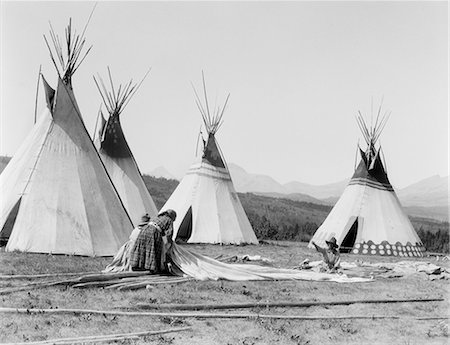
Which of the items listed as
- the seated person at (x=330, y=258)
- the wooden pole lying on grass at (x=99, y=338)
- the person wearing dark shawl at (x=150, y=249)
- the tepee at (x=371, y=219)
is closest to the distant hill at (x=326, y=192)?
the tepee at (x=371, y=219)

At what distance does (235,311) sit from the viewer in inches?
187

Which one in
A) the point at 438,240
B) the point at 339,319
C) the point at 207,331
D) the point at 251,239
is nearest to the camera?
the point at 207,331

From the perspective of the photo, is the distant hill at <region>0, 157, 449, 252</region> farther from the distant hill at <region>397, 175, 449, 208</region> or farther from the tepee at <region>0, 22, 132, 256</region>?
the distant hill at <region>397, 175, 449, 208</region>

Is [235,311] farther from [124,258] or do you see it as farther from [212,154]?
[212,154]

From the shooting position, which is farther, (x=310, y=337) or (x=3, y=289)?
(x=3, y=289)

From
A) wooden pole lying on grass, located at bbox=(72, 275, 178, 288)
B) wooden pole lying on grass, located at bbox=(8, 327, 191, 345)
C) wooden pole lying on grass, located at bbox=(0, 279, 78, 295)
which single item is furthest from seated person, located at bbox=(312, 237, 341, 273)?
wooden pole lying on grass, located at bbox=(8, 327, 191, 345)

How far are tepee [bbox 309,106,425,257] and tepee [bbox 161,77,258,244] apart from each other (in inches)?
92.2

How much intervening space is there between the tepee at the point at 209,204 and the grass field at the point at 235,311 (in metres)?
6.83

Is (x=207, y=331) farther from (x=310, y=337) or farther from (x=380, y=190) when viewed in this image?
(x=380, y=190)

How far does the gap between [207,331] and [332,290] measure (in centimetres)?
283

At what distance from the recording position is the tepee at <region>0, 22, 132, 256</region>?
337 inches

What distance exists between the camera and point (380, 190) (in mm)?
14781

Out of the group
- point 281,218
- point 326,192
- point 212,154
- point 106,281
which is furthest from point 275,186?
point 106,281

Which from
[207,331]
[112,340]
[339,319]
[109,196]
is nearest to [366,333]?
[339,319]
